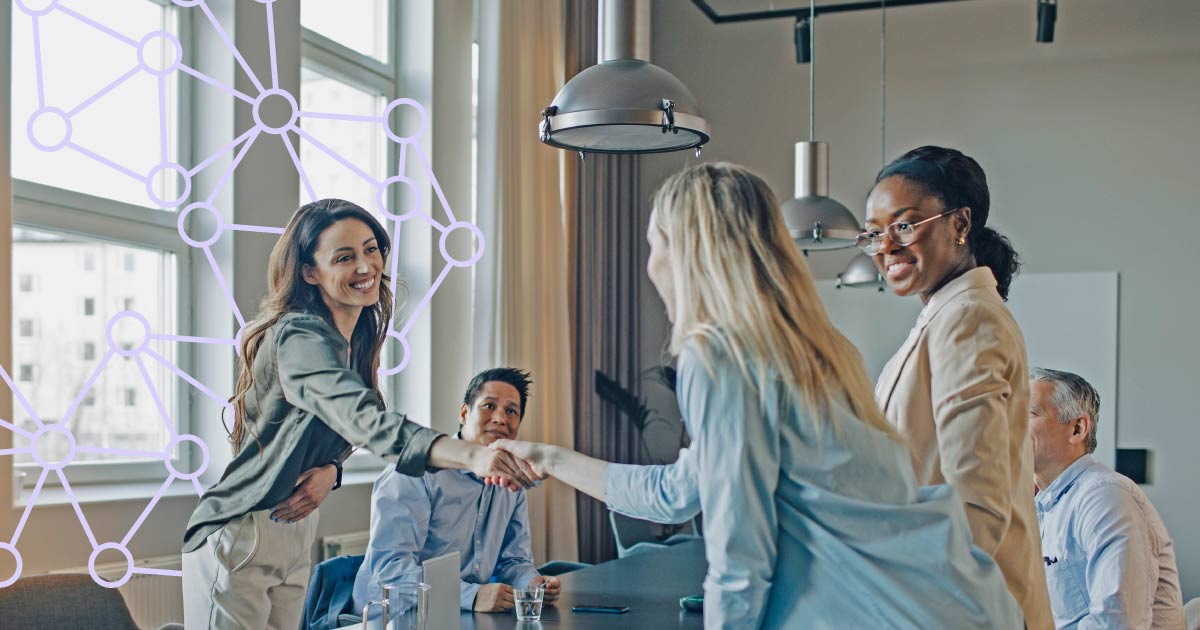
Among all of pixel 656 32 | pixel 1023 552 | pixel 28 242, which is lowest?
pixel 1023 552

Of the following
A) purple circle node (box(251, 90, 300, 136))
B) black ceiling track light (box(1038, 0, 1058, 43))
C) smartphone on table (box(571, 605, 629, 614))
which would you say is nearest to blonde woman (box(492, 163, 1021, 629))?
smartphone on table (box(571, 605, 629, 614))

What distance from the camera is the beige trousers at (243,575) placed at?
2307mm

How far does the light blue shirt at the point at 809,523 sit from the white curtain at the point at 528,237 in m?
4.06

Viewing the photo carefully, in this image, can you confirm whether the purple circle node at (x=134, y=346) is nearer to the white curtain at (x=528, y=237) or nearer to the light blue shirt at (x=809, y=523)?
the white curtain at (x=528, y=237)

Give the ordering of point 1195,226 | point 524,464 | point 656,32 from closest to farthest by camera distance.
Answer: point 524,464 < point 1195,226 < point 656,32

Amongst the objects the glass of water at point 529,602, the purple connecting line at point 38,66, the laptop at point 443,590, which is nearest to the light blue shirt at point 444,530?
the glass of water at point 529,602

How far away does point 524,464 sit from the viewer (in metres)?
Answer: 2.29

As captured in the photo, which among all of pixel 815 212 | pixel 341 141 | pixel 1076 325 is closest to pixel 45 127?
pixel 341 141

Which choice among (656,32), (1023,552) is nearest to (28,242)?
(1023,552)

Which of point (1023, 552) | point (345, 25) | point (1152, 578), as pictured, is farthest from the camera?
point (345, 25)

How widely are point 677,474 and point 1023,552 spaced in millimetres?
622

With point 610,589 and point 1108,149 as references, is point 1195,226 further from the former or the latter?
point 610,589

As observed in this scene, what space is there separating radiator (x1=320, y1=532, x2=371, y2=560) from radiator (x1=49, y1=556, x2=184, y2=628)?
788mm

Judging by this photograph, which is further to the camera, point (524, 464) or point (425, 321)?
point (425, 321)
